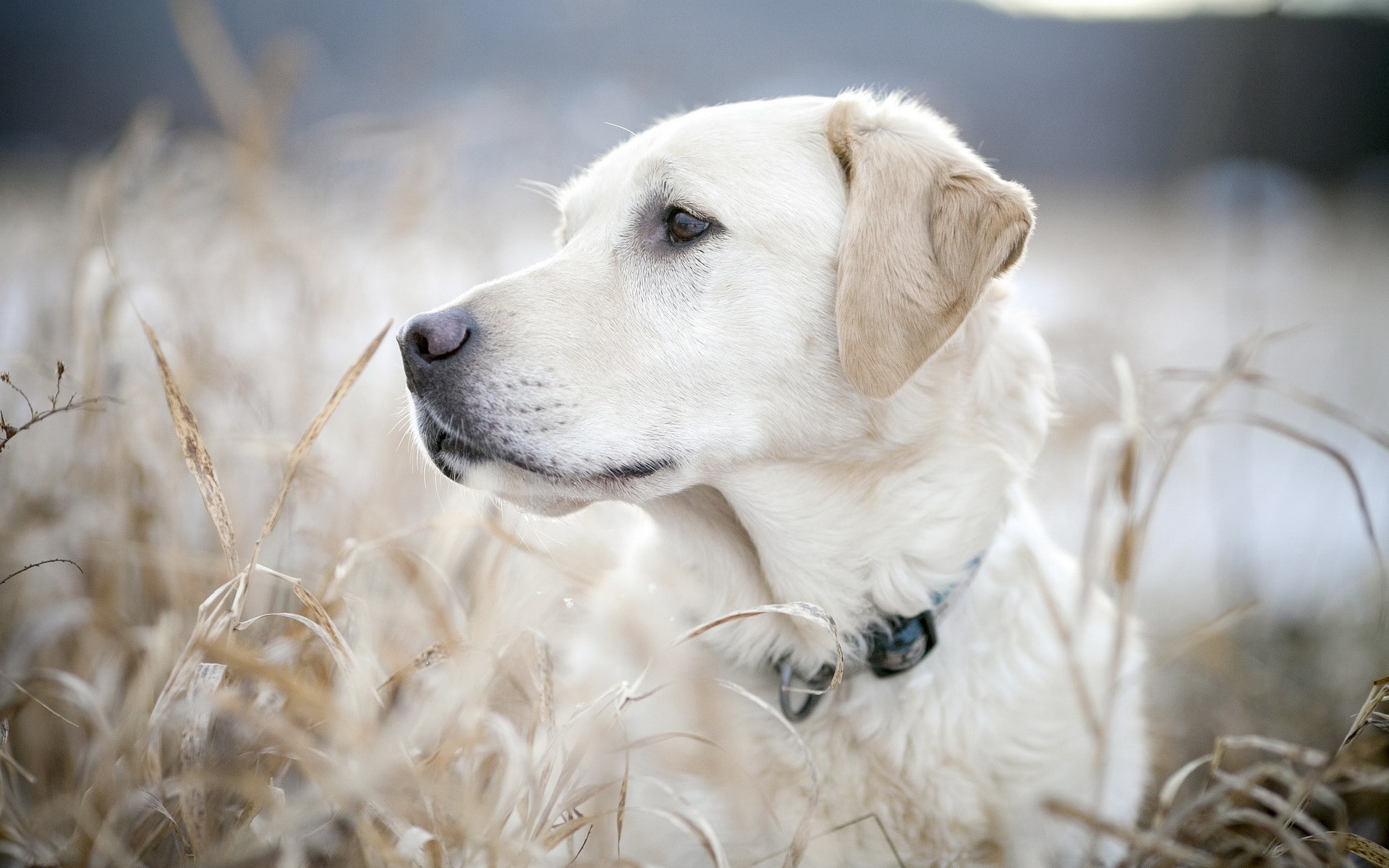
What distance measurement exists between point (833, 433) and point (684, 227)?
60cm

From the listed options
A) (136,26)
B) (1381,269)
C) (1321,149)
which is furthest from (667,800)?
(136,26)

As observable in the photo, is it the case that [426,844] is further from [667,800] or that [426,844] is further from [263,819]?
[667,800]

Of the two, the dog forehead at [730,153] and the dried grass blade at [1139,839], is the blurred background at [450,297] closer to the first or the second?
the dog forehead at [730,153]

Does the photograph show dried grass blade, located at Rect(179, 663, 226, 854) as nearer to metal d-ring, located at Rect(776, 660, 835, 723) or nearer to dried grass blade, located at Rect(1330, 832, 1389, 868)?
metal d-ring, located at Rect(776, 660, 835, 723)

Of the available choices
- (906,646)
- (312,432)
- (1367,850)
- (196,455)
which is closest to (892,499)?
(906,646)

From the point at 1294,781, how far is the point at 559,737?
1208 mm

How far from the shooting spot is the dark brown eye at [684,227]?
1.97 meters

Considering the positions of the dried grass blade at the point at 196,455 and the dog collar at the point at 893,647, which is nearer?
the dried grass blade at the point at 196,455

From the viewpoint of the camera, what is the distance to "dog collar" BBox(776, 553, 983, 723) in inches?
75.4

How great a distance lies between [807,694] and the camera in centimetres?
193

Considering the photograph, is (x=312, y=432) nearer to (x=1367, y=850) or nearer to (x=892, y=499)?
(x=892, y=499)

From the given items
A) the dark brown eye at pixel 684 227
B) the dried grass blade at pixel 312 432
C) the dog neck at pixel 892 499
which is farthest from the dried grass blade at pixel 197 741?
the dark brown eye at pixel 684 227

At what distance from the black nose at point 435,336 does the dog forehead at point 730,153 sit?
57 cm

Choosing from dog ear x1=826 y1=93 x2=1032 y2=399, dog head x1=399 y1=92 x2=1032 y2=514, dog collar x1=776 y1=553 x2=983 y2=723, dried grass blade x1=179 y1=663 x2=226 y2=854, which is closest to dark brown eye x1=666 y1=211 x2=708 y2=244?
dog head x1=399 y1=92 x2=1032 y2=514
